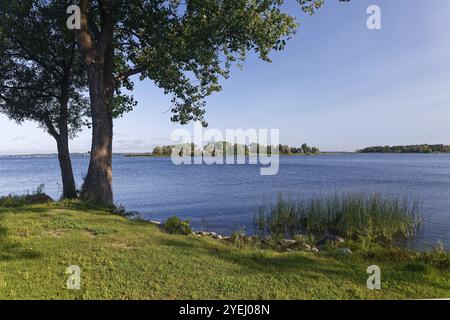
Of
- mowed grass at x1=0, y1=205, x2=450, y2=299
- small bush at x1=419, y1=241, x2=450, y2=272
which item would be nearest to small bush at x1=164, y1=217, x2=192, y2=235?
mowed grass at x1=0, y1=205, x2=450, y2=299

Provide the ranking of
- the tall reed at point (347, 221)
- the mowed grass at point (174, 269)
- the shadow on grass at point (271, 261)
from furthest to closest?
the tall reed at point (347, 221)
the shadow on grass at point (271, 261)
the mowed grass at point (174, 269)

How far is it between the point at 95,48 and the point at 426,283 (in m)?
14.5

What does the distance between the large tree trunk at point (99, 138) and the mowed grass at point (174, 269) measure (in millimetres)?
4040

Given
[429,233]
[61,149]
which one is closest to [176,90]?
[61,149]

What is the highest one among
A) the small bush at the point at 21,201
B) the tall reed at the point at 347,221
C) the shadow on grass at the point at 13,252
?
the small bush at the point at 21,201

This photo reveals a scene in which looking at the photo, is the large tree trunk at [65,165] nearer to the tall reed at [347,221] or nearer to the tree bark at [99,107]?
the tree bark at [99,107]

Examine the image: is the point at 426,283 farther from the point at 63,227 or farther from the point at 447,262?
the point at 63,227

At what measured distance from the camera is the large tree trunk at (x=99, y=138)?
1416 cm

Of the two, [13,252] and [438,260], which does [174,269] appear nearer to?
[13,252]

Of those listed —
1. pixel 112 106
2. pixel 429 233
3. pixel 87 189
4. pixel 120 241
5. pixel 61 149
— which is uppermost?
pixel 112 106

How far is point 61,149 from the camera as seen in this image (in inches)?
693

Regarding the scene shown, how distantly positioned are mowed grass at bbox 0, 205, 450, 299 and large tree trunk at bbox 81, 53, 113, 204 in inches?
159

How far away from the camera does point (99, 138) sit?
14.3 m

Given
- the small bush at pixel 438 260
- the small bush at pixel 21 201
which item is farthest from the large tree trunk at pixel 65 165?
the small bush at pixel 438 260
